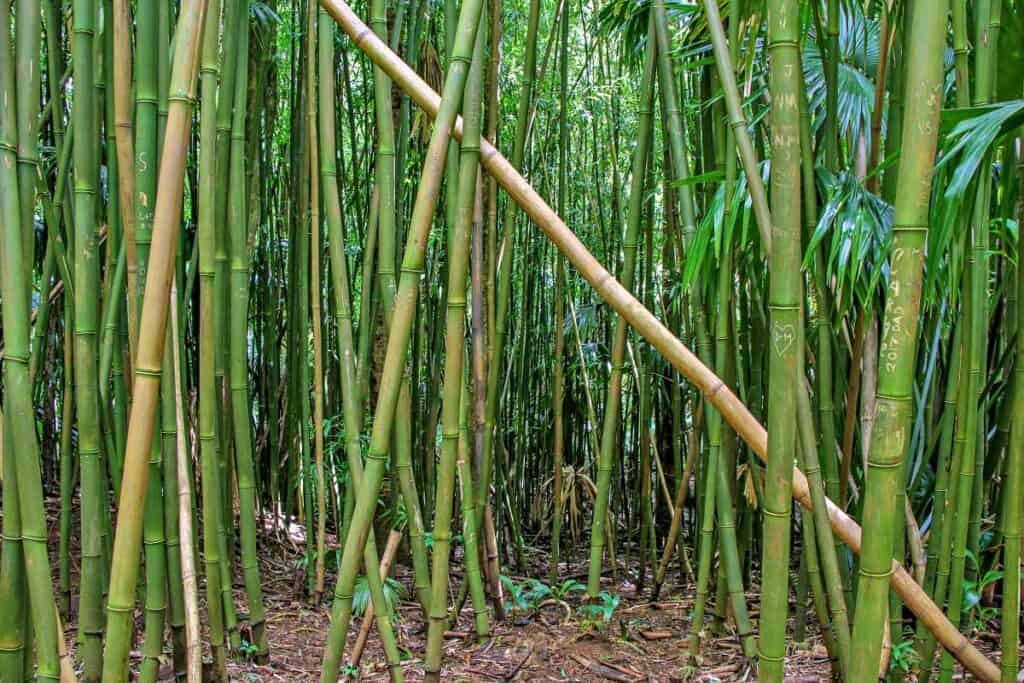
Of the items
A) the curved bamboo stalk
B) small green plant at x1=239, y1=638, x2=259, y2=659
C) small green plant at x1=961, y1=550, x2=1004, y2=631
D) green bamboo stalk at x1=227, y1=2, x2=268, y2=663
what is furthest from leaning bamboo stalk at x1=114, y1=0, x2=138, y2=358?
small green plant at x1=961, y1=550, x2=1004, y2=631

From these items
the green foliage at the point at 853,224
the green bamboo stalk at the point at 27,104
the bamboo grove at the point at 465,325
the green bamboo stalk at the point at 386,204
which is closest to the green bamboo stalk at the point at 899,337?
the bamboo grove at the point at 465,325

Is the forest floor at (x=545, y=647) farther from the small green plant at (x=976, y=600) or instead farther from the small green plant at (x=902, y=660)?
the small green plant at (x=902, y=660)

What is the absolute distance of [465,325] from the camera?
1.60 meters

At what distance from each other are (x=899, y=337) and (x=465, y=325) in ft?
3.18

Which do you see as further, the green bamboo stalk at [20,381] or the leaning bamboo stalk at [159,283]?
the green bamboo stalk at [20,381]

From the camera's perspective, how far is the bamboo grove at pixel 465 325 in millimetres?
806

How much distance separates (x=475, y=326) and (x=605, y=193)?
2.07 m

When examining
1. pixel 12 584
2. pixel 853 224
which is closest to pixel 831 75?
pixel 853 224

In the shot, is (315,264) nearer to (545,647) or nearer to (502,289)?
(502,289)

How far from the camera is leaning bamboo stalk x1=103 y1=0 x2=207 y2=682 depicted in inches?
29.6

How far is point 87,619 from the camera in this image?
113cm

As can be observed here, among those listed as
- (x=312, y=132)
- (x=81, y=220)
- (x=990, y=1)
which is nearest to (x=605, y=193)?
(x=312, y=132)

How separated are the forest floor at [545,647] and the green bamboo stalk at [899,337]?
43.0 inches

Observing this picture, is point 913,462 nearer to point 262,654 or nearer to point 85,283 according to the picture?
point 262,654
